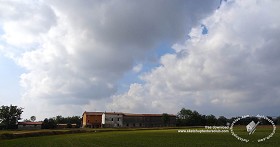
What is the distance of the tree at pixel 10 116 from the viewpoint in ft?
585

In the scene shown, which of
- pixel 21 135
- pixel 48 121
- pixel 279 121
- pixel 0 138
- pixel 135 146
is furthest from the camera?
pixel 279 121

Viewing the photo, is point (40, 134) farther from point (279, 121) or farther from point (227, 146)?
point (279, 121)

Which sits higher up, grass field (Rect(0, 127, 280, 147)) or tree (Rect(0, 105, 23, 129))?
tree (Rect(0, 105, 23, 129))

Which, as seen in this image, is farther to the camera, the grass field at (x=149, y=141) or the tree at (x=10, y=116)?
the tree at (x=10, y=116)

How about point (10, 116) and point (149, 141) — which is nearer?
point (149, 141)

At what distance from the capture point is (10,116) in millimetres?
181625

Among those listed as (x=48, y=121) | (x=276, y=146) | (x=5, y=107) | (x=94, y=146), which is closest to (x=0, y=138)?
(x=94, y=146)

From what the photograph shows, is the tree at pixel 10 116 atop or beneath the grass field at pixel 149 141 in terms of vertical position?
atop

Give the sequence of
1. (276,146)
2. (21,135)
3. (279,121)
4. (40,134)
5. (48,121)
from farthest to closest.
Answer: (279,121), (48,121), (40,134), (21,135), (276,146)

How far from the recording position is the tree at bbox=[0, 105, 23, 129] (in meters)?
178

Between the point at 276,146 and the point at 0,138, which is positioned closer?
the point at 276,146

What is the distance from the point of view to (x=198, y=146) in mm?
41438

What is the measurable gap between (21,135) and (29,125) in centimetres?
11506

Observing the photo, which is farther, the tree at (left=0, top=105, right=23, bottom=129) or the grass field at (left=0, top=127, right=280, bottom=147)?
the tree at (left=0, top=105, right=23, bottom=129)
